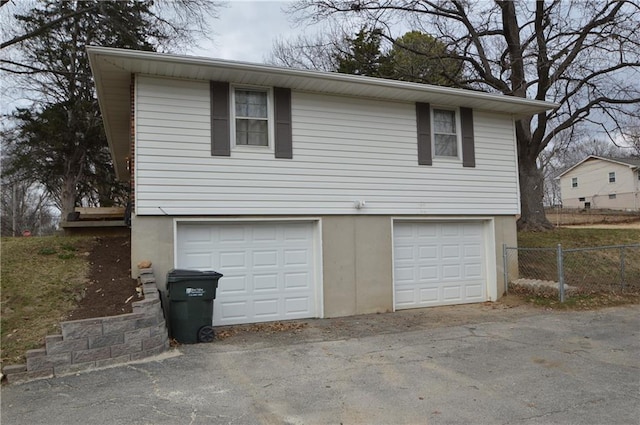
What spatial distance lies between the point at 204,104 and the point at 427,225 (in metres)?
5.18

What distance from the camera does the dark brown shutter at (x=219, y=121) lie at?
Answer: 783cm

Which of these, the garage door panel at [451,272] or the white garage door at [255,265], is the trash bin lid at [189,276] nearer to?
the white garage door at [255,265]

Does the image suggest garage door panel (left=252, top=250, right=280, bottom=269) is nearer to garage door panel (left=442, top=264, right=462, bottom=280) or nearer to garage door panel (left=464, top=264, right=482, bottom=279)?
garage door panel (left=442, top=264, right=462, bottom=280)

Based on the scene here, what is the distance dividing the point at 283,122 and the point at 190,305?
3719 mm

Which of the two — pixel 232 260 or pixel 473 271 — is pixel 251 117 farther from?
pixel 473 271

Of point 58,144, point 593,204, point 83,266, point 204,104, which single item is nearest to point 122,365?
point 83,266

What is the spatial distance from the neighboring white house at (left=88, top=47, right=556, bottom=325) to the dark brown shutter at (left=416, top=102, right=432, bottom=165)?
24 mm

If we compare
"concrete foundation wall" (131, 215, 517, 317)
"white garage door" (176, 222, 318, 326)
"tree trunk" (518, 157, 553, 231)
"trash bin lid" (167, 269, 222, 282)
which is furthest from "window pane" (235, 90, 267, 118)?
"tree trunk" (518, 157, 553, 231)

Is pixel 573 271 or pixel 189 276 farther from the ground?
pixel 189 276

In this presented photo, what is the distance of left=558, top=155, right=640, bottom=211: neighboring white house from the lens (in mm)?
35375

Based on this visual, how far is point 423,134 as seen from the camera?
9.58 metres

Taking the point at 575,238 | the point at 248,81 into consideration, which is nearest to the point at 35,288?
the point at 248,81

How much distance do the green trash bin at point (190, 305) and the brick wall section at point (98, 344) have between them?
0.49 meters

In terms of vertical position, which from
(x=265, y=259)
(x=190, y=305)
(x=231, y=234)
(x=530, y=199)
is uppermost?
(x=530, y=199)
